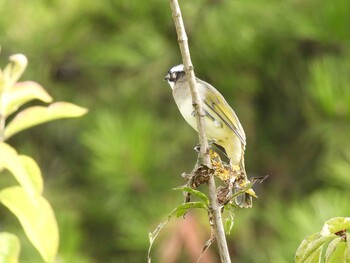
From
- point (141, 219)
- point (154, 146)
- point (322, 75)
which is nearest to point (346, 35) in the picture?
point (322, 75)

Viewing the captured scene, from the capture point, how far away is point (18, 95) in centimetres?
92

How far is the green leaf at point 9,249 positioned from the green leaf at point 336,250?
276mm

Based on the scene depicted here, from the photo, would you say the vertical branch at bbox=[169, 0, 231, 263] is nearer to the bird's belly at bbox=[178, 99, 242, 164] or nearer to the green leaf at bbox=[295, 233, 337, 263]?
the green leaf at bbox=[295, 233, 337, 263]

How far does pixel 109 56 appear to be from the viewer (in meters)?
2.93

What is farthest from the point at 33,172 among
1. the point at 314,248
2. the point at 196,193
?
the point at 314,248

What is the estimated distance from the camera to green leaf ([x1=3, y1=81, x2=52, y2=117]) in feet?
2.95

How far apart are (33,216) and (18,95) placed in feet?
0.48

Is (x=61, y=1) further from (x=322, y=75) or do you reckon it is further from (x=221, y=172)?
(x=221, y=172)

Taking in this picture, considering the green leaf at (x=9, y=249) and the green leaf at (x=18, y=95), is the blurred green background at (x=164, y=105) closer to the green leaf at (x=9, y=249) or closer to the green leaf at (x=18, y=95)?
the green leaf at (x=18, y=95)

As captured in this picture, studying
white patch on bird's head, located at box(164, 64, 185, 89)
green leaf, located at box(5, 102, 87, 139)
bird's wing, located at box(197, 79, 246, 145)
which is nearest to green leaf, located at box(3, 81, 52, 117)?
green leaf, located at box(5, 102, 87, 139)

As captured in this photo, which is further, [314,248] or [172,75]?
[172,75]

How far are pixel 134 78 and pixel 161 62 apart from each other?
168 mm

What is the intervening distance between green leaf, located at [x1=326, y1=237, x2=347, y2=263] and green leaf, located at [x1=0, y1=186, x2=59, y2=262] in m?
0.25

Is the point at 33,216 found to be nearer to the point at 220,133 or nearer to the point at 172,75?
the point at 220,133
